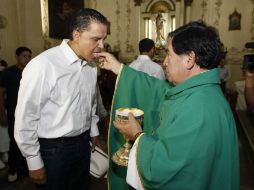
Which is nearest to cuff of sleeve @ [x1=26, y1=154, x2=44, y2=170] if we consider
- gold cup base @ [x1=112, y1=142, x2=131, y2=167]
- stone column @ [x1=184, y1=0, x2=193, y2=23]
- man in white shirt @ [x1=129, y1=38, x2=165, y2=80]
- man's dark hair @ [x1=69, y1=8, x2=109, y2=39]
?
gold cup base @ [x1=112, y1=142, x2=131, y2=167]

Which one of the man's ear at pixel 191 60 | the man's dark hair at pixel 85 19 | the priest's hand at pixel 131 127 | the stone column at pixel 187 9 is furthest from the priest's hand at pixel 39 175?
the stone column at pixel 187 9

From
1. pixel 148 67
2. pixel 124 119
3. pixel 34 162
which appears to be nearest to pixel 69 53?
pixel 124 119

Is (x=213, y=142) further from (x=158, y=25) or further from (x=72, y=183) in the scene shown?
(x=158, y=25)

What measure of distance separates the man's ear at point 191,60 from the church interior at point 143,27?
253 centimetres

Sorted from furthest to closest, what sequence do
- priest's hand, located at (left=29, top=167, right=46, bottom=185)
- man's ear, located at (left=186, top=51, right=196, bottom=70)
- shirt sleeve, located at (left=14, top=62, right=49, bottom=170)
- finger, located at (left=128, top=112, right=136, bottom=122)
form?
priest's hand, located at (left=29, top=167, right=46, bottom=185)
shirt sleeve, located at (left=14, top=62, right=49, bottom=170)
finger, located at (left=128, top=112, right=136, bottom=122)
man's ear, located at (left=186, top=51, right=196, bottom=70)

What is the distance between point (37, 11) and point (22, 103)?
16.9ft

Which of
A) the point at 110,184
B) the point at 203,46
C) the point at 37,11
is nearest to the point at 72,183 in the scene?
the point at 110,184

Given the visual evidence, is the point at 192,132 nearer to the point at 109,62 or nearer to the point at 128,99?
the point at 128,99

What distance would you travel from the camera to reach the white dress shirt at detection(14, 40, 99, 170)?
5.60 feet

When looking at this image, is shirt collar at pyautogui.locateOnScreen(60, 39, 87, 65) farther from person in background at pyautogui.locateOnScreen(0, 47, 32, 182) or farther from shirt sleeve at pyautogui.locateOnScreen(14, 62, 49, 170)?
person in background at pyautogui.locateOnScreen(0, 47, 32, 182)

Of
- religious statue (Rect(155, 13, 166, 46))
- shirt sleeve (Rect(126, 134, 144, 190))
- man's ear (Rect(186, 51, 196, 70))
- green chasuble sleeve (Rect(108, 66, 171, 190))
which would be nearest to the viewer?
man's ear (Rect(186, 51, 196, 70))

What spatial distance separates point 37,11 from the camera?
6.22 m

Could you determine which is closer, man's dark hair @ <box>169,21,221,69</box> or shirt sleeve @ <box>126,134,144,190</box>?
man's dark hair @ <box>169,21,221,69</box>

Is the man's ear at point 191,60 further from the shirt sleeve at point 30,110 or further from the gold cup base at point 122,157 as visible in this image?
the shirt sleeve at point 30,110
